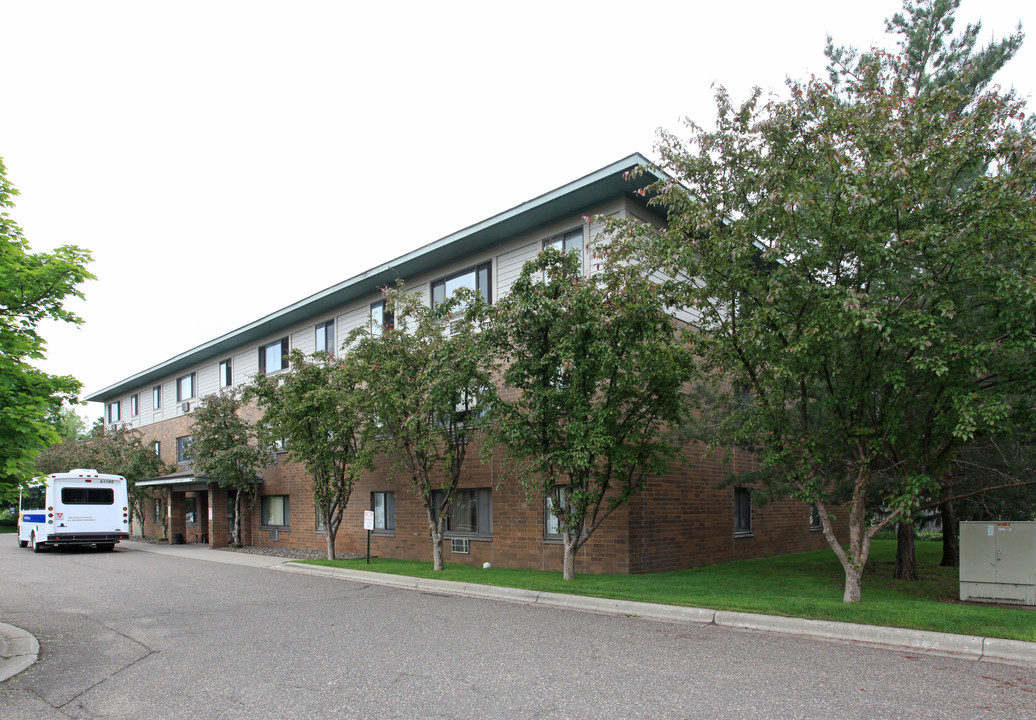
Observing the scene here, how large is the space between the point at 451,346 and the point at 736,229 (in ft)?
20.8

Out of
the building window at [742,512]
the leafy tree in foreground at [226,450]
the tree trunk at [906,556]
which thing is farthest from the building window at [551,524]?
the leafy tree in foreground at [226,450]

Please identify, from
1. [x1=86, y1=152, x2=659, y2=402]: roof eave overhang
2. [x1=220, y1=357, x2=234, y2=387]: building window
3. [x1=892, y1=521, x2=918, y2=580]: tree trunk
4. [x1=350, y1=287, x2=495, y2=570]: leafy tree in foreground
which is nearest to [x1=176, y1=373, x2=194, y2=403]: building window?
[x1=220, y1=357, x2=234, y2=387]: building window

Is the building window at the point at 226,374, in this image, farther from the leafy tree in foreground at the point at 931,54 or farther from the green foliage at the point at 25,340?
the leafy tree in foreground at the point at 931,54

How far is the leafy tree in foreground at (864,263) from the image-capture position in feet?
32.2

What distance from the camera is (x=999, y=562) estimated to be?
449 inches

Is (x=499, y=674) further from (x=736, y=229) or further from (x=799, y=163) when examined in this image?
(x=799, y=163)

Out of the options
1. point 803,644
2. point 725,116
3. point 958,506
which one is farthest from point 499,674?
point 958,506

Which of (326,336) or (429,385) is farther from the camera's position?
(326,336)

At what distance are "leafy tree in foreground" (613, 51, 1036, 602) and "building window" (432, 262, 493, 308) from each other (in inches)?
306

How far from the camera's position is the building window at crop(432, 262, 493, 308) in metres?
19.9

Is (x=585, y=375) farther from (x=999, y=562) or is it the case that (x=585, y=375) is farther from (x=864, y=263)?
(x=999, y=562)

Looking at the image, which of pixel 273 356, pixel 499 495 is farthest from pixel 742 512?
pixel 273 356

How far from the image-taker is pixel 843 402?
11531 mm

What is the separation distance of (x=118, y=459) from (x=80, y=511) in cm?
857
